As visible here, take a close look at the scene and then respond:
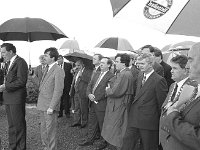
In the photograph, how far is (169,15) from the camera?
7.13ft

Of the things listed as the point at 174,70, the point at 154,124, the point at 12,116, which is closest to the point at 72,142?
the point at 12,116

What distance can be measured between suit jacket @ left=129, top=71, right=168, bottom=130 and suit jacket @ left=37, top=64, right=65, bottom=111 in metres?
1.44

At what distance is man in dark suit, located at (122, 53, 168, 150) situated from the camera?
4.05 metres

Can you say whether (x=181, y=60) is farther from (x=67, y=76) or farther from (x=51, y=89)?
(x=67, y=76)

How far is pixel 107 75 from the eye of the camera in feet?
18.1

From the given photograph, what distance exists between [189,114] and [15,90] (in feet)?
11.9

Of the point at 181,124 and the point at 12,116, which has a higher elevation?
the point at 181,124

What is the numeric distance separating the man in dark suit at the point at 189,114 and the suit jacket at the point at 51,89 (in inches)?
109

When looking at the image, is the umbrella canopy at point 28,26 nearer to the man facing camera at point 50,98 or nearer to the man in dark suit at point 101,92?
the man facing camera at point 50,98

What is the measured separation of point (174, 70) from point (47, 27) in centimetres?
262

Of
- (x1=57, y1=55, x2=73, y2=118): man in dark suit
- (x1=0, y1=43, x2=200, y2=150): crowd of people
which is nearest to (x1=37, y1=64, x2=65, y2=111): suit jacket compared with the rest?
(x1=0, y1=43, x2=200, y2=150): crowd of people

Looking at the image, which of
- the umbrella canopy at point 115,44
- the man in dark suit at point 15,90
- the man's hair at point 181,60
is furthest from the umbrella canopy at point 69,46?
the man's hair at point 181,60

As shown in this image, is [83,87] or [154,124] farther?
[83,87]

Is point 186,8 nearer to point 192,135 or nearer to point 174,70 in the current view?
point 192,135
